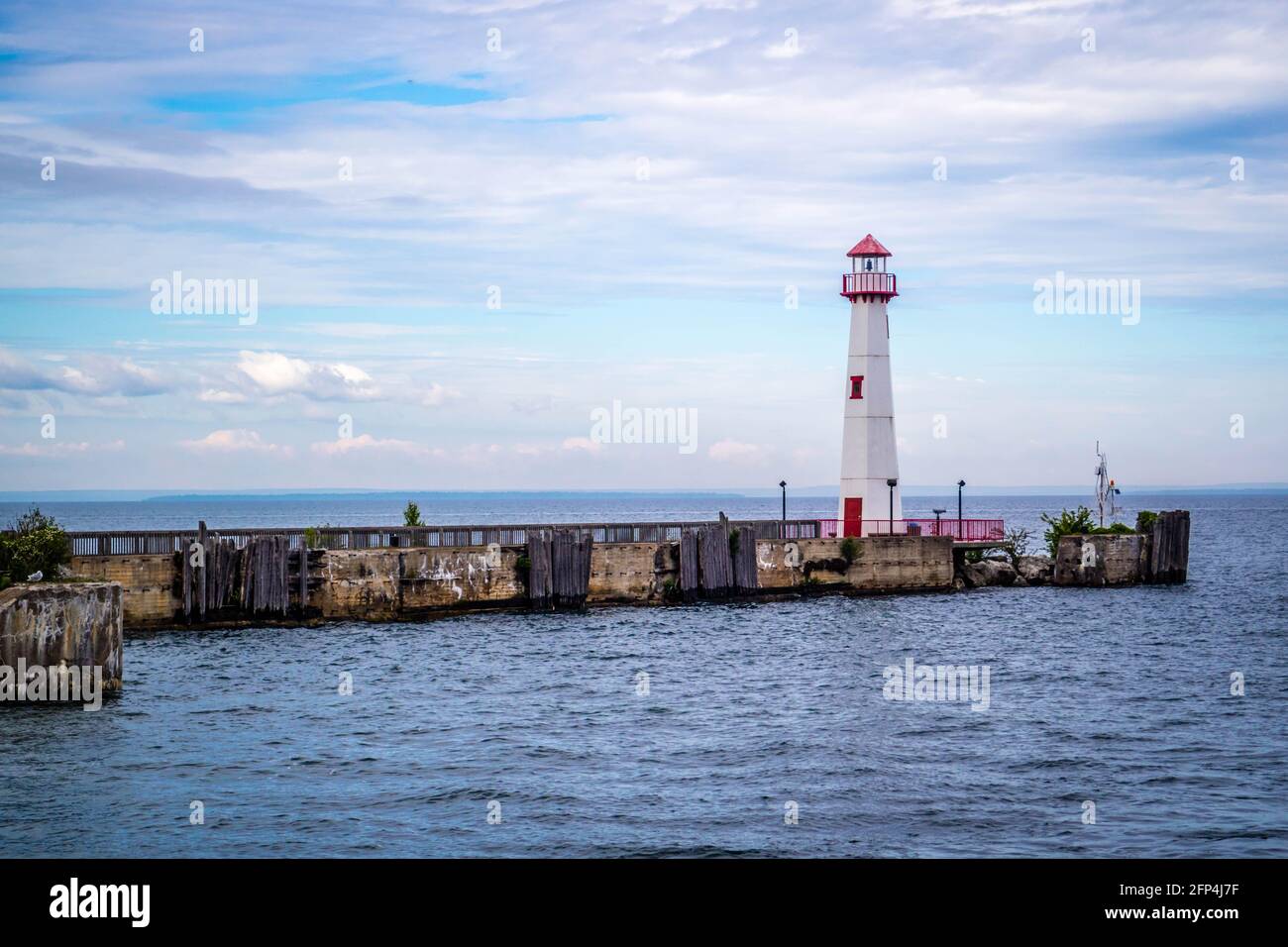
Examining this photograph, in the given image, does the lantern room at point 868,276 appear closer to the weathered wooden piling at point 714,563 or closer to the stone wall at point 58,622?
the weathered wooden piling at point 714,563

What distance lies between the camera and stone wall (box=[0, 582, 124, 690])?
26641 millimetres

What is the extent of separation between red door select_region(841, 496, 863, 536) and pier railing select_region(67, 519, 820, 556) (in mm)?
1530

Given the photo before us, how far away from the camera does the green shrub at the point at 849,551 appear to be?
52.2m

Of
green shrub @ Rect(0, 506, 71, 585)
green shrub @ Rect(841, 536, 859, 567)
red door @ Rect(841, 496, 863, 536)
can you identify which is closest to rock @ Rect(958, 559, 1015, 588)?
red door @ Rect(841, 496, 863, 536)

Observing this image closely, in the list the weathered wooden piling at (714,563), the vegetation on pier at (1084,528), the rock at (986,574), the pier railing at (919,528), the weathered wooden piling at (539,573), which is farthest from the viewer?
the vegetation on pier at (1084,528)

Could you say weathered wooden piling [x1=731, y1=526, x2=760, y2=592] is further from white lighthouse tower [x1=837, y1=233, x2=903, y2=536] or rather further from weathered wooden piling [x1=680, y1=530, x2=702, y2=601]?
white lighthouse tower [x1=837, y1=233, x2=903, y2=536]

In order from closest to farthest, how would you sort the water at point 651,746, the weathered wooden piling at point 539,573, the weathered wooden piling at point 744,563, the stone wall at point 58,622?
the water at point 651,746, the stone wall at point 58,622, the weathered wooden piling at point 539,573, the weathered wooden piling at point 744,563

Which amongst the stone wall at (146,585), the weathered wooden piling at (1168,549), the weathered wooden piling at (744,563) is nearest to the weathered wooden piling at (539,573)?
the weathered wooden piling at (744,563)

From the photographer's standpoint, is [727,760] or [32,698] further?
[32,698]

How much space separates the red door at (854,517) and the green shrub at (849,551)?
2250 mm
